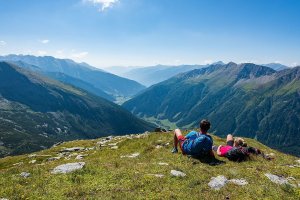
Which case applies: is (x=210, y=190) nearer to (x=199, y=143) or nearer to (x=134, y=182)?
(x=134, y=182)

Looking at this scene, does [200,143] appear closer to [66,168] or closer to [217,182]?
[217,182]

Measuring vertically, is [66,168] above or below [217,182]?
below

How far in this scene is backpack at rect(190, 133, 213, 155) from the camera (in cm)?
2323

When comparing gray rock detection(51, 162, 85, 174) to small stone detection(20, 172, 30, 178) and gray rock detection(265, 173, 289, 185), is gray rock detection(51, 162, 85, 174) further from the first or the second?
gray rock detection(265, 173, 289, 185)

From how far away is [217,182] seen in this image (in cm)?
1802

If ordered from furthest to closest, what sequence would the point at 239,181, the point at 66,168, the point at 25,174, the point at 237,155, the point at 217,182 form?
the point at 237,155 → the point at 66,168 → the point at 25,174 → the point at 239,181 → the point at 217,182

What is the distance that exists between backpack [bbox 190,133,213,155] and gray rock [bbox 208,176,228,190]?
14.9ft

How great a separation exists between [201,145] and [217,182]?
5408 mm

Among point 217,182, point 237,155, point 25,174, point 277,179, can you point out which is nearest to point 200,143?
point 237,155

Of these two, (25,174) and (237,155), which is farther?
(237,155)

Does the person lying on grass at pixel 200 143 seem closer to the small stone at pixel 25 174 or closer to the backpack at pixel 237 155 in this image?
the backpack at pixel 237 155

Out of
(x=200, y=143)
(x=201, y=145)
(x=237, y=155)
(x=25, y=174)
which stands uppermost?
(x=200, y=143)

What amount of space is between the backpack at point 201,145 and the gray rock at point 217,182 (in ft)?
14.9

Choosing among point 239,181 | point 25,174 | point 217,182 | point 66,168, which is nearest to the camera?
point 217,182
